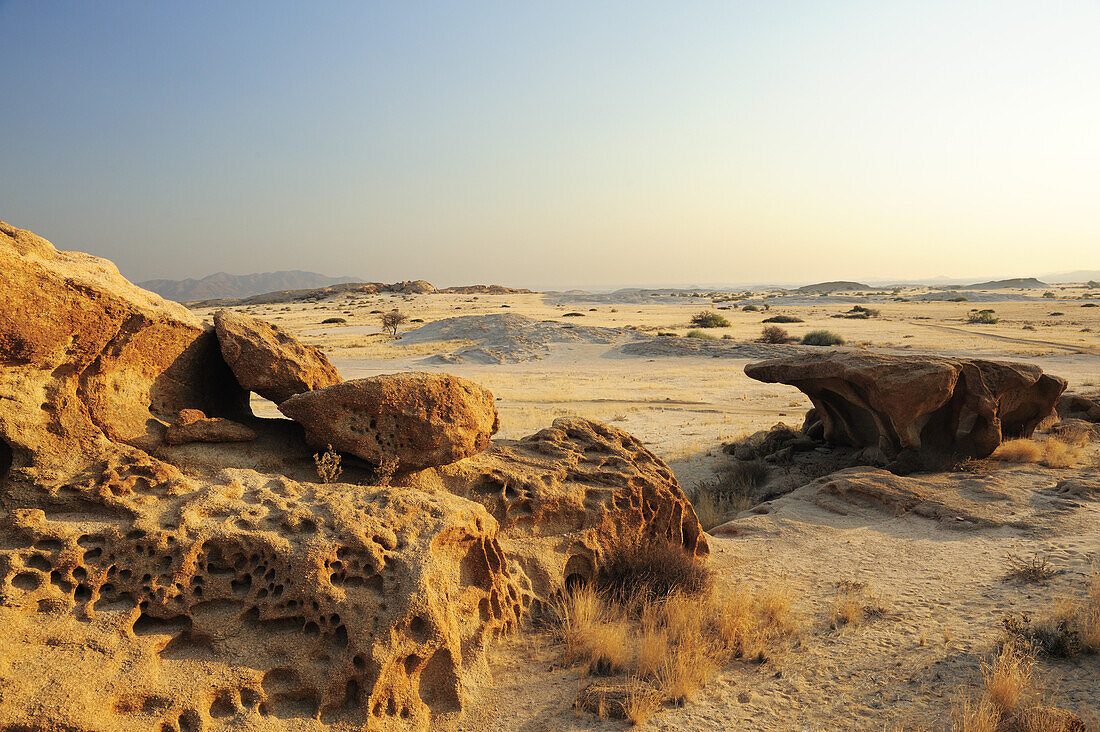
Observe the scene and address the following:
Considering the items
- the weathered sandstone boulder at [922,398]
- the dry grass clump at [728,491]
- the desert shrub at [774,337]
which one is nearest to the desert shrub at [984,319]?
the desert shrub at [774,337]

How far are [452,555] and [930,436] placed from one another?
9.90 meters

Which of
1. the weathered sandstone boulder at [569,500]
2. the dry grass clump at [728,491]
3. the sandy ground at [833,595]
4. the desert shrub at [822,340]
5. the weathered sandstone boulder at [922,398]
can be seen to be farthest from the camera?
the desert shrub at [822,340]

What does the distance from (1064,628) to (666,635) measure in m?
2.96

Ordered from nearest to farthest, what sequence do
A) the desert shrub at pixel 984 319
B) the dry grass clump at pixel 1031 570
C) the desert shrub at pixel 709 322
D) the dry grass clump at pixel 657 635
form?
the dry grass clump at pixel 657 635, the dry grass clump at pixel 1031 570, the desert shrub at pixel 984 319, the desert shrub at pixel 709 322

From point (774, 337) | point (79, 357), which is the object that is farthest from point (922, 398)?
point (774, 337)

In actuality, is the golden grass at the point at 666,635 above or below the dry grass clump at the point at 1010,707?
below

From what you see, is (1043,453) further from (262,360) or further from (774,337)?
(774,337)

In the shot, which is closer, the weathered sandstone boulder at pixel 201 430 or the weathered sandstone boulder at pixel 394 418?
the weathered sandstone boulder at pixel 201 430

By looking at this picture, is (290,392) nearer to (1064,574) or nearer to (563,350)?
(1064,574)

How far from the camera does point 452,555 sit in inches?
199

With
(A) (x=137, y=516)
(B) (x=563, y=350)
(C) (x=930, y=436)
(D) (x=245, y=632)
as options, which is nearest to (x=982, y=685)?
(D) (x=245, y=632)

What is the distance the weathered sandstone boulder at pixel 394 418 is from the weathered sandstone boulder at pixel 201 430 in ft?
1.38

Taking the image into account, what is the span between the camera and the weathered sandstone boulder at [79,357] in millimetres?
4453

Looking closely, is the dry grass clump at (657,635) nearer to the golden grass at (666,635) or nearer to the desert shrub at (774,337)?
the golden grass at (666,635)
